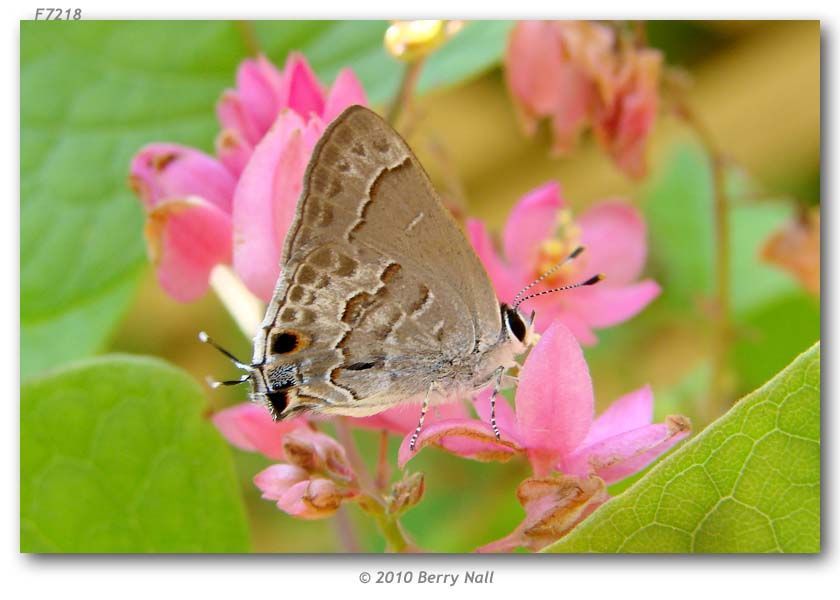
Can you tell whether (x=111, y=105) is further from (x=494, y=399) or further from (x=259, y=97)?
(x=494, y=399)

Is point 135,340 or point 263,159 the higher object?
point 135,340

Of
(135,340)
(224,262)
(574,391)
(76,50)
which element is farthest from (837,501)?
(135,340)

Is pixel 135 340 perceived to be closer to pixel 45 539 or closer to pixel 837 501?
pixel 45 539

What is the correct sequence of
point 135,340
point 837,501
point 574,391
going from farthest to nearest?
point 135,340
point 837,501
point 574,391

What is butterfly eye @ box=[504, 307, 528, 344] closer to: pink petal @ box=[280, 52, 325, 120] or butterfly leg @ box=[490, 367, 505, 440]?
butterfly leg @ box=[490, 367, 505, 440]

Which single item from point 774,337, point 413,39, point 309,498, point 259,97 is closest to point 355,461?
point 309,498

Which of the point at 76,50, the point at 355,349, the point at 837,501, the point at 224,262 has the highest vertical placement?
the point at 76,50
